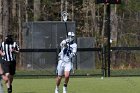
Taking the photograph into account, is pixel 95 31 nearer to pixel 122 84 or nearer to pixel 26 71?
pixel 26 71

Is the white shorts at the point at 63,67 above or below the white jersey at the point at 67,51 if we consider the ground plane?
below

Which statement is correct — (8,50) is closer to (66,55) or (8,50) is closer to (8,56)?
Answer: (8,56)

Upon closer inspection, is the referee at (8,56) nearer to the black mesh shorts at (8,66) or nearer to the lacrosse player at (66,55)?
the black mesh shorts at (8,66)

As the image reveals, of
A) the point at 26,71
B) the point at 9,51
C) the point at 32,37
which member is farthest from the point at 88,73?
the point at 9,51

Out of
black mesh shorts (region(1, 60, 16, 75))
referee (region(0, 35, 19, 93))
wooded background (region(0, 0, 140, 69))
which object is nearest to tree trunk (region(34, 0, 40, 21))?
wooded background (region(0, 0, 140, 69))

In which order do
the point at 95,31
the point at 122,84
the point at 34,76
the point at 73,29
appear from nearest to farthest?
1. the point at 122,84
2. the point at 34,76
3. the point at 73,29
4. the point at 95,31

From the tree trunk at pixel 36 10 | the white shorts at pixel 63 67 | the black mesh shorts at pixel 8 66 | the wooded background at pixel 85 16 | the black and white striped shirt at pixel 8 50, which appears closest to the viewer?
the white shorts at pixel 63 67

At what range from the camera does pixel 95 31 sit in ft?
167

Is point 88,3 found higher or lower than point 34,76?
higher

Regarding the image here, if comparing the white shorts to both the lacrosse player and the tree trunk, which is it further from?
the tree trunk

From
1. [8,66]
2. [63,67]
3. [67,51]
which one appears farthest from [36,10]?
[67,51]

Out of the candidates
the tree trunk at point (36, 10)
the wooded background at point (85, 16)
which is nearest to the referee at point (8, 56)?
the wooded background at point (85, 16)

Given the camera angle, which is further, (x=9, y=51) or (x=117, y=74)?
(x=117, y=74)

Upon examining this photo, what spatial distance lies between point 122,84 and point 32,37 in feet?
38.8
